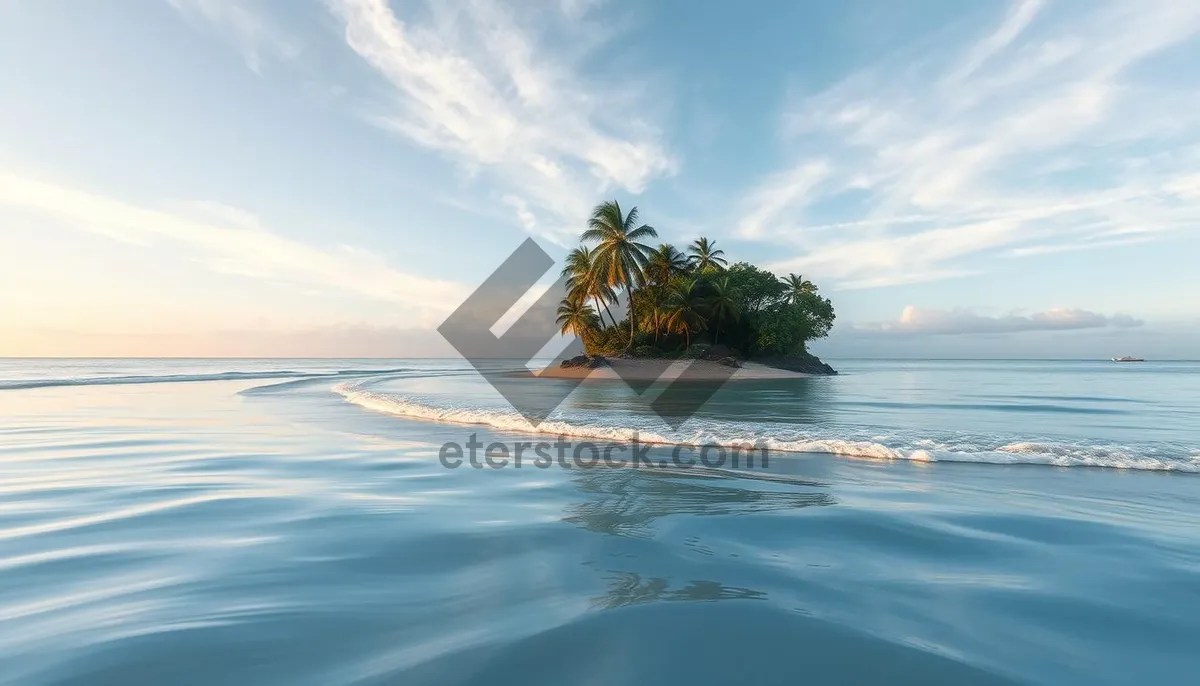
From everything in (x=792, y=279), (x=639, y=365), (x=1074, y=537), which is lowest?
(x=1074, y=537)

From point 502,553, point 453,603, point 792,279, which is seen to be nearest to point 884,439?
point 502,553

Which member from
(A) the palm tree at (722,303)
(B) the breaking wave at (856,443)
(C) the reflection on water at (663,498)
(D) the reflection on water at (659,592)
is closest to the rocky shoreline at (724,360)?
(A) the palm tree at (722,303)

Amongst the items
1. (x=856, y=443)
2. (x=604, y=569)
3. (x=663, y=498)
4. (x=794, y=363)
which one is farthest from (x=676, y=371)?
(x=604, y=569)

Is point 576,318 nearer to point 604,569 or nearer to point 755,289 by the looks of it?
point 755,289

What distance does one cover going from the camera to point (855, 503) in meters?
5.03

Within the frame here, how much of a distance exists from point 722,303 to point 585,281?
38.0 feet

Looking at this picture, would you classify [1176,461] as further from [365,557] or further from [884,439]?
[365,557]

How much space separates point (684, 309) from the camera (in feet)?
142

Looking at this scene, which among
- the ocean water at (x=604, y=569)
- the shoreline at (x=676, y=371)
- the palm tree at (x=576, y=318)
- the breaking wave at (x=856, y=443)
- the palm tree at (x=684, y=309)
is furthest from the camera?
the palm tree at (x=576, y=318)

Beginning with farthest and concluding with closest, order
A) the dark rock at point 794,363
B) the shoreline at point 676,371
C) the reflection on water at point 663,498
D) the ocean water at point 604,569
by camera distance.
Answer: the dark rock at point 794,363
the shoreline at point 676,371
the reflection on water at point 663,498
the ocean water at point 604,569

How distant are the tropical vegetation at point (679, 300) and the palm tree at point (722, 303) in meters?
0.08

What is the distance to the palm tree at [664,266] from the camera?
48875 millimetres

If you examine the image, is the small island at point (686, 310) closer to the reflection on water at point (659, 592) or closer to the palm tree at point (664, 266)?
the palm tree at point (664, 266)

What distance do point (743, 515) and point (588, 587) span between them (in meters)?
2.01
